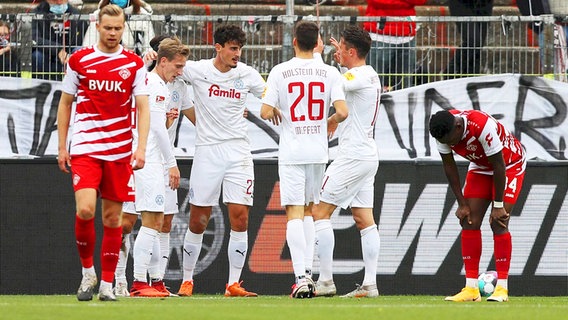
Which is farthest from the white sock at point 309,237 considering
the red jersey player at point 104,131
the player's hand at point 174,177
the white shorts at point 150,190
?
the red jersey player at point 104,131

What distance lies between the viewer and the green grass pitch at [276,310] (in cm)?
938

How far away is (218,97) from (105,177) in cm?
274

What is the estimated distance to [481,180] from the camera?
12031 mm

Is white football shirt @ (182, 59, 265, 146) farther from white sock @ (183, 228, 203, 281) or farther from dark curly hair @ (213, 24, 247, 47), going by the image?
white sock @ (183, 228, 203, 281)

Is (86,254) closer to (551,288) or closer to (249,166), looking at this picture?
(249,166)

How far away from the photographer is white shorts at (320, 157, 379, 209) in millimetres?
12734

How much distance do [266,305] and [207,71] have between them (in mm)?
3151

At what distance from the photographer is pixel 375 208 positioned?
601 inches

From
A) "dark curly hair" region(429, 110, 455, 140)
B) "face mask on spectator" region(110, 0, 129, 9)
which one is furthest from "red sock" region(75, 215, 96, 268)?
"face mask on spectator" region(110, 0, 129, 9)

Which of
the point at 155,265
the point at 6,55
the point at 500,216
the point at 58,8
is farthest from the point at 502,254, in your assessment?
the point at 58,8

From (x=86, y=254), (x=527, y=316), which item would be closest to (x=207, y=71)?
(x=86, y=254)

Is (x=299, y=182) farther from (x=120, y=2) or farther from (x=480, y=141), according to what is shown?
(x=120, y=2)

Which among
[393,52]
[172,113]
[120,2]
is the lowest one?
[172,113]

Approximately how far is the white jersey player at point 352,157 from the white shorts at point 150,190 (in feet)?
4.76
